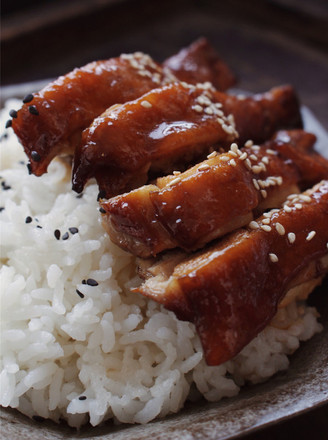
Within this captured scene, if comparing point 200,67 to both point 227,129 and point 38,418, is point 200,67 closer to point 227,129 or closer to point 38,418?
point 227,129

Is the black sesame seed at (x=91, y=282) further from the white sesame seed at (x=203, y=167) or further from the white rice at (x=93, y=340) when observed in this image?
the white sesame seed at (x=203, y=167)

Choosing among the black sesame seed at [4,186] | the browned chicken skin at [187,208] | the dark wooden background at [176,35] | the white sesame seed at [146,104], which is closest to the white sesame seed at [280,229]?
the browned chicken skin at [187,208]

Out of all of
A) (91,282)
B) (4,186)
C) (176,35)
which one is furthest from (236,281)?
(176,35)

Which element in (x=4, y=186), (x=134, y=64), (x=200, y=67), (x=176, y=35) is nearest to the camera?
(x=134, y=64)

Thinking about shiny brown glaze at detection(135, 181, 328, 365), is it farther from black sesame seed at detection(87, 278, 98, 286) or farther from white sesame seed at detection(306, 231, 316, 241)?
black sesame seed at detection(87, 278, 98, 286)

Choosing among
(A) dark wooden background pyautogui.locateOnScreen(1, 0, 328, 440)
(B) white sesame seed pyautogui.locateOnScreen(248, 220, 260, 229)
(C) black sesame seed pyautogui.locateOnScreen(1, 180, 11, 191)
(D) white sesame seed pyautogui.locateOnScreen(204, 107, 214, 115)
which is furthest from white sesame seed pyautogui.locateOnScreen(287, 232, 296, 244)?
(A) dark wooden background pyautogui.locateOnScreen(1, 0, 328, 440)

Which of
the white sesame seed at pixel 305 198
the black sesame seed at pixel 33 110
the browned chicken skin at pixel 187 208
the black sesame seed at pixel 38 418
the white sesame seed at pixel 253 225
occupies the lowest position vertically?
the black sesame seed at pixel 38 418

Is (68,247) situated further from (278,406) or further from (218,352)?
(278,406)

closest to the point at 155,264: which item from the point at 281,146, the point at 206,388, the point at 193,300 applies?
the point at 193,300
